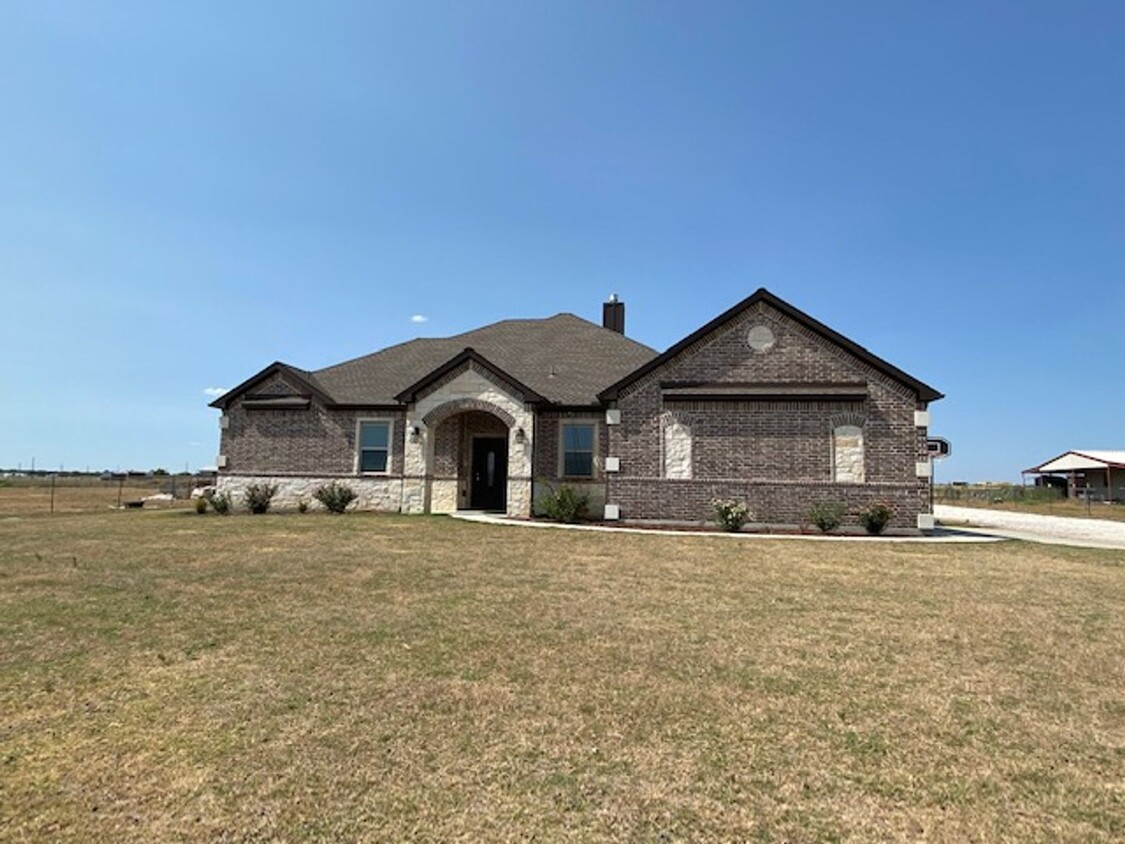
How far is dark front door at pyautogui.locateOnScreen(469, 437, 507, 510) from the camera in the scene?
21.5 meters

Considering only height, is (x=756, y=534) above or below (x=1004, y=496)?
above

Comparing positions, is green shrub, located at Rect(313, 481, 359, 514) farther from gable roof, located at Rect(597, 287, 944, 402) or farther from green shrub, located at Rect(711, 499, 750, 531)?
green shrub, located at Rect(711, 499, 750, 531)

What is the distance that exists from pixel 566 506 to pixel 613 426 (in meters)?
2.69

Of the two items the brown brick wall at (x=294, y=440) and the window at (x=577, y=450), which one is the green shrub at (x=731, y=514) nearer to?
the window at (x=577, y=450)

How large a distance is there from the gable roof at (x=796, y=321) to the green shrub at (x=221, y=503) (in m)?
12.7

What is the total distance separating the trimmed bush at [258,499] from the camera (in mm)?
20469

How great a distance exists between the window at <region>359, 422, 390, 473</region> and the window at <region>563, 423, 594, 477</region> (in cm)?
608

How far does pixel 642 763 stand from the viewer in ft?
11.8

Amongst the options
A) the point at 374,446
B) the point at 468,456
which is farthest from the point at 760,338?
the point at 374,446

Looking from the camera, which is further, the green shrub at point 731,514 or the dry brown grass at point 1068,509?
the dry brown grass at point 1068,509

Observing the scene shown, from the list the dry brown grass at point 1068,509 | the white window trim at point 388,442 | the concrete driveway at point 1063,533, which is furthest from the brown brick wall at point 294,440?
the dry brown grass at point 1068,509

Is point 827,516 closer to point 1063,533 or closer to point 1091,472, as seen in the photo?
point 1063,533

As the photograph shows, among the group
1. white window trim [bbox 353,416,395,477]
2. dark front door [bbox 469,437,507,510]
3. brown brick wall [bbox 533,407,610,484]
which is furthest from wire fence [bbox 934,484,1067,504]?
white window trim [bbox 353,416,395,477]

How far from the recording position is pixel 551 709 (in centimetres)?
432
